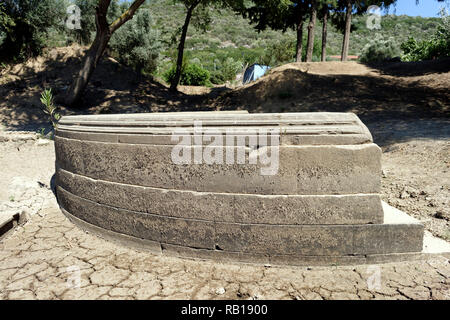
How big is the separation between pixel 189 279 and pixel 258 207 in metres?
0.89

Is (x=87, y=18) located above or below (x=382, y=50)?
A: above

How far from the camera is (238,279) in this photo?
2598 mm

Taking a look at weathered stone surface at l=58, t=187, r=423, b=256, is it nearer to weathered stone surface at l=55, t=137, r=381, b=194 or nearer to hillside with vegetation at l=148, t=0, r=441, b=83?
weathered stone surface at l=55, t=137, r=381, b=194

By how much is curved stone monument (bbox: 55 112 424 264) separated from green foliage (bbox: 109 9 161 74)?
12.0 m

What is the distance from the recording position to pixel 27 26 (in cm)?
1142

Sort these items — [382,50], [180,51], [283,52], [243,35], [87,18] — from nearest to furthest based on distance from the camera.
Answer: [180,51] < [87,18] < [283,52] < [382,50] < [243,35]

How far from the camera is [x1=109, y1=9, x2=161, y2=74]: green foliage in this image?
13759 mm

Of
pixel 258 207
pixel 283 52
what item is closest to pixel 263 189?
pixel 258 207

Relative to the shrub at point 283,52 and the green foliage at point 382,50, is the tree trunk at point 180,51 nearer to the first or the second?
the shrub at point 283,52

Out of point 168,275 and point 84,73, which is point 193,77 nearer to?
point 84,73

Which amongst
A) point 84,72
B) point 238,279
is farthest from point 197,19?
point 238,279

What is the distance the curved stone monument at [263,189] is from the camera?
2.59m
